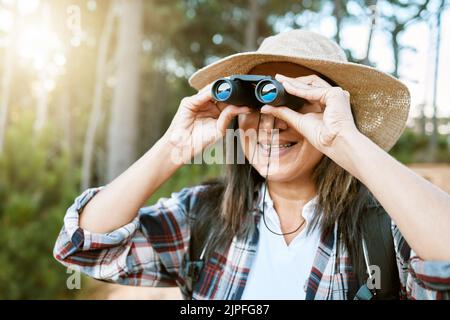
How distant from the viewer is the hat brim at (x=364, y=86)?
1.50 m

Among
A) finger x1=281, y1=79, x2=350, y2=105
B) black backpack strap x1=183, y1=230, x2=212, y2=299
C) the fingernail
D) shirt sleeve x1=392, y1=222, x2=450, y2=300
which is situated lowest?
black backpack strap x1=183, y1=230, x2=212, y2=299

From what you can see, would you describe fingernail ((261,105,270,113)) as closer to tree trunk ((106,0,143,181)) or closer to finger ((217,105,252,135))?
finger ((217,105,252,135))

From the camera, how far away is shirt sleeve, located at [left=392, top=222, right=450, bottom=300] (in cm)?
107

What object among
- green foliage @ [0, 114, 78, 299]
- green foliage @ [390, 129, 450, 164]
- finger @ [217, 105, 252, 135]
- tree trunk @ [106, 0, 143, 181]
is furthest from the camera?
green foliage @ [390, 129, 450, 164]

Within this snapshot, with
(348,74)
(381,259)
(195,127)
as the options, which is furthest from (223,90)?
(381,259)

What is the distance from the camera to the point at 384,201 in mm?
1180

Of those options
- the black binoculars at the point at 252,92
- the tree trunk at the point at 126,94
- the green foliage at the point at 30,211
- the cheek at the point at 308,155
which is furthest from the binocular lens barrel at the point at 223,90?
the tree trunk at the point at 126,94

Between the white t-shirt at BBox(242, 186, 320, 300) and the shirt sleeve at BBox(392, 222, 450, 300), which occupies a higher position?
the shirt sleeve at BBox(392, 222, 450, 300)

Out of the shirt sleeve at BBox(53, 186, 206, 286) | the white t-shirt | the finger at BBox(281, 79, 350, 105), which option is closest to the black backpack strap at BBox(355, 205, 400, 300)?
the white t-shirt

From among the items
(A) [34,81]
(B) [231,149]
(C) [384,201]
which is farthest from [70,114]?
(C) [384,201]

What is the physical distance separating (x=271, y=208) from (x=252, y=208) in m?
0.08

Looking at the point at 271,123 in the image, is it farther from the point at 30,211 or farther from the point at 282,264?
the point at 30,211

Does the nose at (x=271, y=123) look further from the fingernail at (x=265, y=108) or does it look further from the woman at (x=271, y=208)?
the fingernail at (x=265, y=108)

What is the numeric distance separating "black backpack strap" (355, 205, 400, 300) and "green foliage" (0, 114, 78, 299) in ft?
10.7
